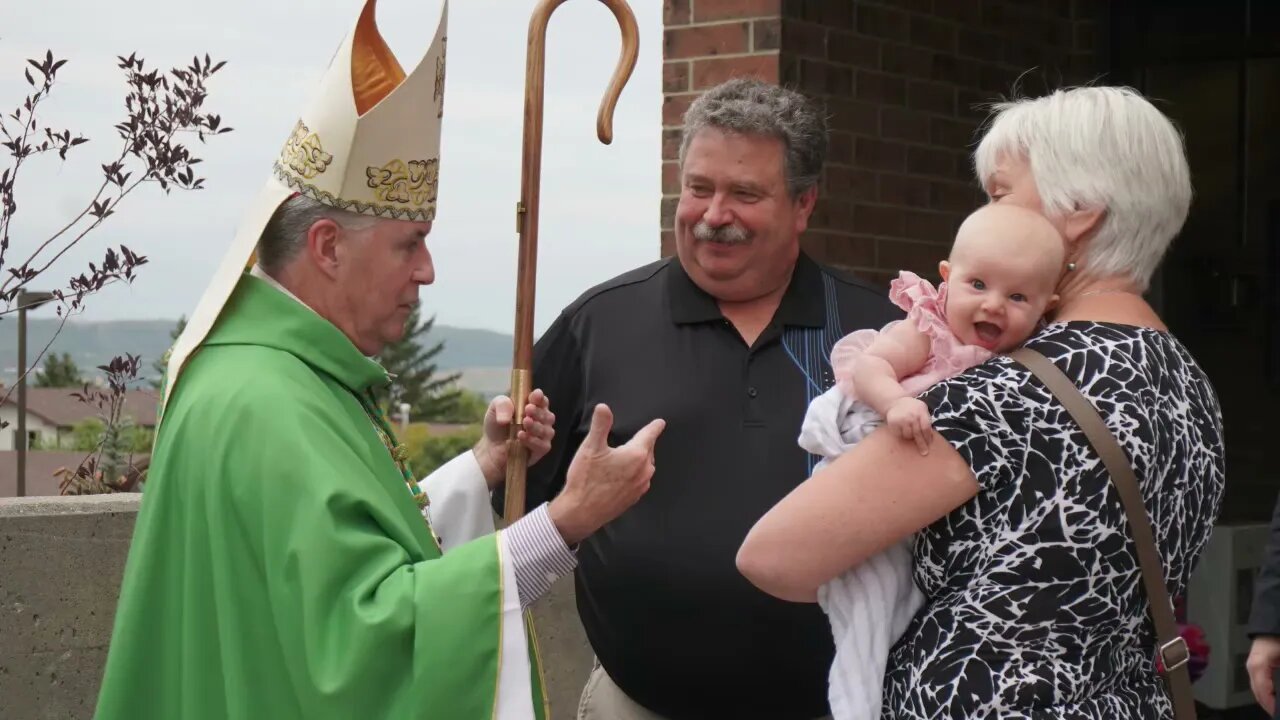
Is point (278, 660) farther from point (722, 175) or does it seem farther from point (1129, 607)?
point (722, 175)

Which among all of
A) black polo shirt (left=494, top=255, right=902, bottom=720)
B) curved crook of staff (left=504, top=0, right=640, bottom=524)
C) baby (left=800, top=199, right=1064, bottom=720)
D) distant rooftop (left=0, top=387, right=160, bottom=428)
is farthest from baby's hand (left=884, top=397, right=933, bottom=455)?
distant rooftop (left=0, top=387, right=160, bottom=428)

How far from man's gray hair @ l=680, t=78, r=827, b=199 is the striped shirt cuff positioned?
1418 mm

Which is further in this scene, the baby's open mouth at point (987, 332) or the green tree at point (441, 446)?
the green tree at point (441, 446)

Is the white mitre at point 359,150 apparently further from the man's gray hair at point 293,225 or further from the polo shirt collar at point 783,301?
the polo shirt collar at point 783,301

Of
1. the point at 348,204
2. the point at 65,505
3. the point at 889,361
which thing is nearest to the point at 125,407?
the point at 65,505

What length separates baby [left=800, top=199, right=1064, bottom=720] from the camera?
7.85 feet

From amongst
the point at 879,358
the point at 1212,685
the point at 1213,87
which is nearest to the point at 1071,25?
the point at 1213,87

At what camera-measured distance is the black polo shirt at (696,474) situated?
3.47 metres

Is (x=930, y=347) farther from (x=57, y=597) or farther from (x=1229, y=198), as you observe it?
(x=1229, y=198)

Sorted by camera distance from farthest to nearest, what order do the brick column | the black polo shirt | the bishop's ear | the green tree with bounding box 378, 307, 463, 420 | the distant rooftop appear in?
the green tree with bounding box 378, 307, 463, 420, the distant rooftop, the brick column, the black polo shirt, the bishop's ear

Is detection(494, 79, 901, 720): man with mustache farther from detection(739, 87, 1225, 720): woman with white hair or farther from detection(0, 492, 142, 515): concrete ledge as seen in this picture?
detection(0, 492, 142, 515): concrete ledge

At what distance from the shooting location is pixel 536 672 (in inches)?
108

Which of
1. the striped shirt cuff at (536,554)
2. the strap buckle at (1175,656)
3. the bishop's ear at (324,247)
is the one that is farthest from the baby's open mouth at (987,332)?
the bishop's ear at (324,247)

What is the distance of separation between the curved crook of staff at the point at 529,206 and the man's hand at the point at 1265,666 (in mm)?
1719
